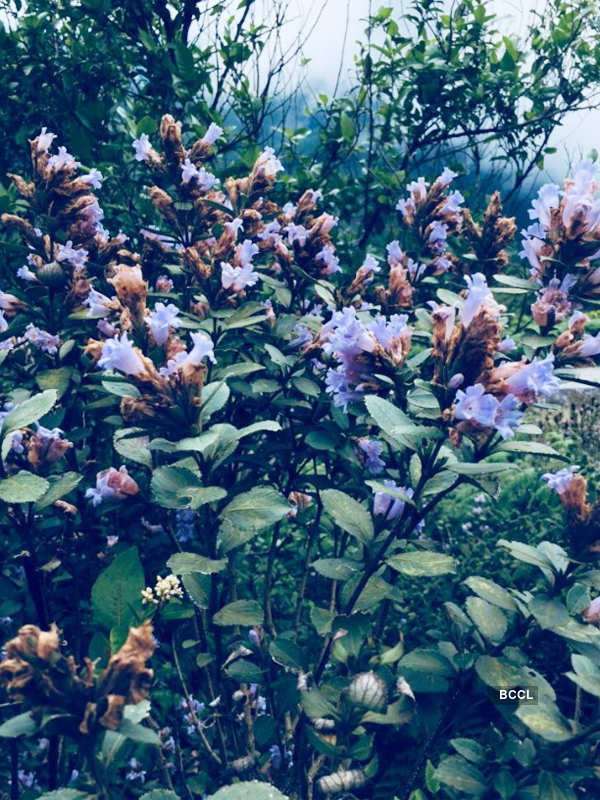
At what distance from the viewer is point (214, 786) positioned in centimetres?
232

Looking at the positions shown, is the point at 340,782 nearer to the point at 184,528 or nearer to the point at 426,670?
the point at 426,670

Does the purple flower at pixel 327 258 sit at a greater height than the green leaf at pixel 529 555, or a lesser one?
greater

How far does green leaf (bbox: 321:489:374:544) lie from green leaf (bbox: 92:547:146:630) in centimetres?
44

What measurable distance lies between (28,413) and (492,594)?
1089 mm

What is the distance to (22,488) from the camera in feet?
5.08

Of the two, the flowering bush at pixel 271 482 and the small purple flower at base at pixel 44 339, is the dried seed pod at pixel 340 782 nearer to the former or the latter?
the flowering bush at pixel 271 482

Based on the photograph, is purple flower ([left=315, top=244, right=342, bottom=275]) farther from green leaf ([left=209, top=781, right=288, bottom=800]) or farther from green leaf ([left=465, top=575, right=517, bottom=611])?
green leaf ([left=209, top=781, right=288, bottom=800])

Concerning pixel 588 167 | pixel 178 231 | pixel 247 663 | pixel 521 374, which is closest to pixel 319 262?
pixel 178 231

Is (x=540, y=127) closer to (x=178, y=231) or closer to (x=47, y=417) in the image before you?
(x=178, y=231)

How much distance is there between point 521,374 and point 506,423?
0.11 meters

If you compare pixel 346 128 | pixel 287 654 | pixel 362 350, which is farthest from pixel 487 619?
pixel 346 128

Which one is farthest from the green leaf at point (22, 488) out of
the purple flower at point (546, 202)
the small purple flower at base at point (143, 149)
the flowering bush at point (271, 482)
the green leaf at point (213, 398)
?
the purple flower at point (546, 202)

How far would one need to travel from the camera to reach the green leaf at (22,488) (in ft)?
4.97

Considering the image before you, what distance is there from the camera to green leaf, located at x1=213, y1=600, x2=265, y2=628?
1764 mm
